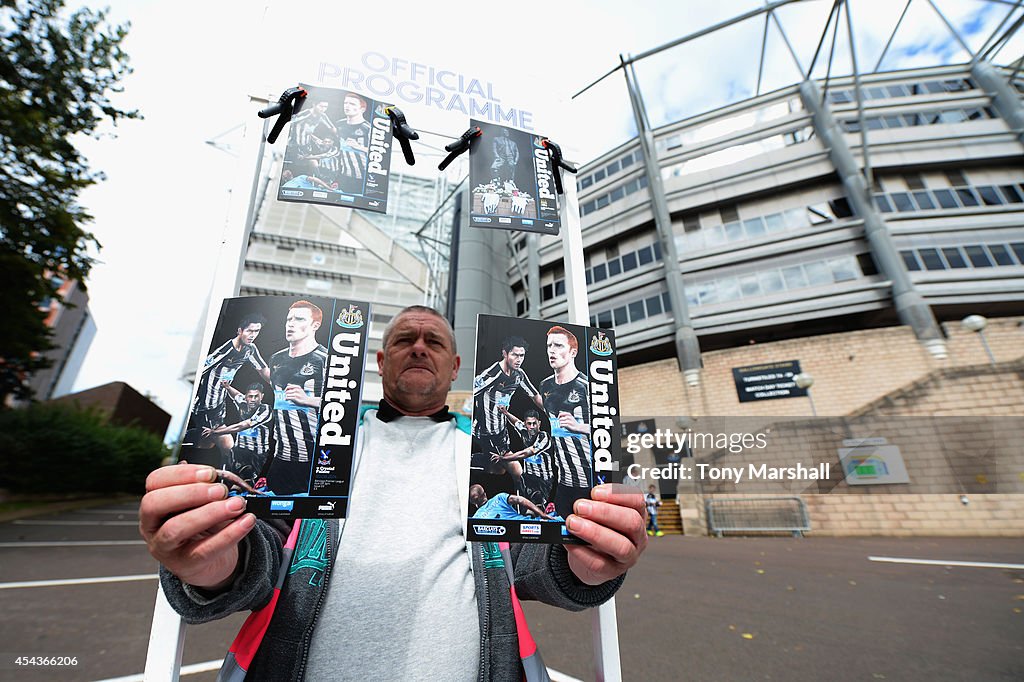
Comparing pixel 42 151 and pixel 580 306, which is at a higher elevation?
pixel 42 151

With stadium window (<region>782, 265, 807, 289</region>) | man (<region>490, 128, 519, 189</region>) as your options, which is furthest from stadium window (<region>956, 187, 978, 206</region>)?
man (<region>490, 128, 519, 189</region>)

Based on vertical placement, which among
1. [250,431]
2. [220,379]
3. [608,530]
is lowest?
[608,530]

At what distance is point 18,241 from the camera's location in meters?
7.39

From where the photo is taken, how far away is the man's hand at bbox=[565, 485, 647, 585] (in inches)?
40.2

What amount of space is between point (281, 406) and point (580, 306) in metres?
1.12

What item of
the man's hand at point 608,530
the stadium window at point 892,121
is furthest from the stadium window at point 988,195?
the man's hand at point 608,530

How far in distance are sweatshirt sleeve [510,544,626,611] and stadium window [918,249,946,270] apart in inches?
840

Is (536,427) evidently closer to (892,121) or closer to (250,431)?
(250,431)

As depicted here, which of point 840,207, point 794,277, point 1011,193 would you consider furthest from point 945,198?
point 794,277

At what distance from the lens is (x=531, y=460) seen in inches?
43.9

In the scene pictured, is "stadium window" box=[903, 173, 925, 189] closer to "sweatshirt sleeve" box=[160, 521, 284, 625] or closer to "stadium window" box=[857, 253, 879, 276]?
"stadium window" box=[857, 253, 879, 276]

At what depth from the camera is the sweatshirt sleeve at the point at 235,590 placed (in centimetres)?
99

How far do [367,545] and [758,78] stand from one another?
2634cm

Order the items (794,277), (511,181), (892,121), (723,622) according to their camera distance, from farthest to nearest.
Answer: (892,121)
(794,277)
(723,622)
(511,181)
